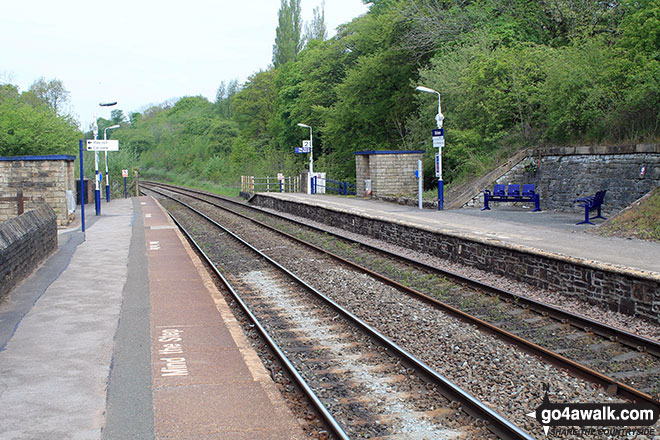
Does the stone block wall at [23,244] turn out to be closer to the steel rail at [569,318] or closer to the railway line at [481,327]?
the railway line at [481,327]

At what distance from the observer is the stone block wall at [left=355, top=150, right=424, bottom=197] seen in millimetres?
28359

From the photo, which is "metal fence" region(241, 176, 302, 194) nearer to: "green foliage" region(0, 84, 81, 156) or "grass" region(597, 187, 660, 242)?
"green foliage" region(0, 84, 81, 156)

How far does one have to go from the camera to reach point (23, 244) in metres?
11.2

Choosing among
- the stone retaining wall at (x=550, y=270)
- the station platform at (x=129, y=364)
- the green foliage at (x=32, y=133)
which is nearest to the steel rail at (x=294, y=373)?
Result: the station platform at (x=129, y=364)

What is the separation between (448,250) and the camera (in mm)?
13914

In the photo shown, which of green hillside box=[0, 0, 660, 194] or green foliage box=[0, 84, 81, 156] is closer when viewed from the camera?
green hillside box=[0, 0, 660, 194]

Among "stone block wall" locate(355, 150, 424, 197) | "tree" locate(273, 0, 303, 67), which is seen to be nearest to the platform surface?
"stone block wall" locate(355, 150, 424, 197)

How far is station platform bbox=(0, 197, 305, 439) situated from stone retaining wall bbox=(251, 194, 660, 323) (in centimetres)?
541

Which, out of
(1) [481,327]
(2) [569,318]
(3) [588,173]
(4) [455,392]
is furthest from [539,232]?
(4) [455,392]

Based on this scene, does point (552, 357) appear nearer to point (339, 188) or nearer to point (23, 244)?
point (23, 244)

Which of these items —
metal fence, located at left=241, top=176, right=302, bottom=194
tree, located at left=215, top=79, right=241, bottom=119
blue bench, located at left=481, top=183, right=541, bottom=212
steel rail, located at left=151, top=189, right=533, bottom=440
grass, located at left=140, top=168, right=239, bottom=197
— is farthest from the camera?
tree, located at left=215, top=79, right=241, bottom=119

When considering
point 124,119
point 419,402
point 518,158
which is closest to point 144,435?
point 419,402

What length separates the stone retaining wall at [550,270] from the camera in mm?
8516

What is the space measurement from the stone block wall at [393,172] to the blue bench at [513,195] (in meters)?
6.92
